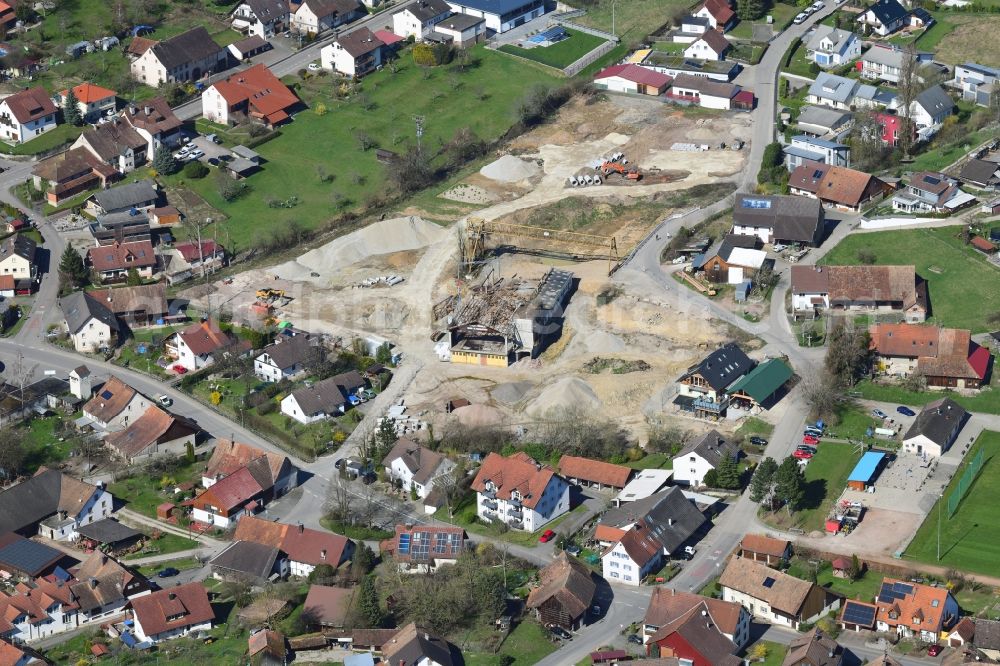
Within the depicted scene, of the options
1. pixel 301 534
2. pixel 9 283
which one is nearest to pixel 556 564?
pixel 301 534

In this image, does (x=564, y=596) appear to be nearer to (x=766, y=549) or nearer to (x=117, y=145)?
(x=766, y=549)

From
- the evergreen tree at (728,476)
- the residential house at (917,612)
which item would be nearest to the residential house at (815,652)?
the residential house at (917,612)

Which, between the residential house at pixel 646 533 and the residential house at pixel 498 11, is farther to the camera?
the residential house at pixel 498 11

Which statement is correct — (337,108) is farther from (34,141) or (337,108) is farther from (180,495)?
(180,495)

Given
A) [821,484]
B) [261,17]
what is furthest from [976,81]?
[261,17]

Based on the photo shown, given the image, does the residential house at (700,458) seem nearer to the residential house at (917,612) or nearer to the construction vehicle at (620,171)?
the residential house at (917,612)
